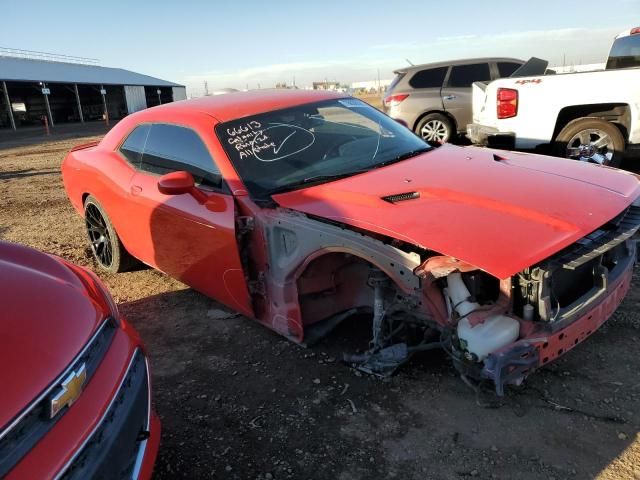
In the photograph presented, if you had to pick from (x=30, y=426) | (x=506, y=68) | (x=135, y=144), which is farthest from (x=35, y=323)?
(x=506, y=68)

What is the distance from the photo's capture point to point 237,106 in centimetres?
379

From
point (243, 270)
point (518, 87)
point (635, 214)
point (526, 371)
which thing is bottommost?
point (526, 371)

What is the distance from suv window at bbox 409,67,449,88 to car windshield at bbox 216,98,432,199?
237 inches

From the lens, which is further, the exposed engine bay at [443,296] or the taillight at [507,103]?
the taillight at [507,103]

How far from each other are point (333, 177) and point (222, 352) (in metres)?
1.37

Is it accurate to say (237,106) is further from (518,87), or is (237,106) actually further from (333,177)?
(518,87)

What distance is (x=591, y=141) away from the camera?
6.27 m

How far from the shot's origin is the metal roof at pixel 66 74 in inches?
1396

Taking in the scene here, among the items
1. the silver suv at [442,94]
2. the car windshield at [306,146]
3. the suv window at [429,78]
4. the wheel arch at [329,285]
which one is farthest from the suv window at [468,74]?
the wheel arch at [329,285]

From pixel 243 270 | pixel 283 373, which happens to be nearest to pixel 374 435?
pixel 283 373

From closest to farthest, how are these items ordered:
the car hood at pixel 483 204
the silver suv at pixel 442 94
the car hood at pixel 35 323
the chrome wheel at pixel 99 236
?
the car hood at pixel 35 323, the car hood at pixel 483 204, the chrome wheel at pixel 99 236, the silver suv at pixel 442 94

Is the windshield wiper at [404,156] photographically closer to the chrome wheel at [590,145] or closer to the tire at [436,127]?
the chrome wheel at [590,145]

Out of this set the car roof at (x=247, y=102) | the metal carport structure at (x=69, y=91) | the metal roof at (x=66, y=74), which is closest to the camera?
the car roof at (x=247, y=102)

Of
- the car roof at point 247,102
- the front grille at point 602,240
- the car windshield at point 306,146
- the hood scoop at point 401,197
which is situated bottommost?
the front grille at point 602,240
